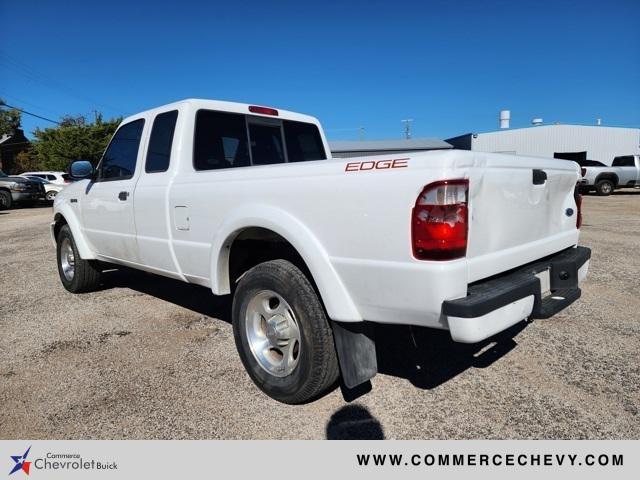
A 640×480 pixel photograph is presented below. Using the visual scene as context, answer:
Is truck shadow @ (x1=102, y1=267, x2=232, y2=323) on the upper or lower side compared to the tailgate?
lower

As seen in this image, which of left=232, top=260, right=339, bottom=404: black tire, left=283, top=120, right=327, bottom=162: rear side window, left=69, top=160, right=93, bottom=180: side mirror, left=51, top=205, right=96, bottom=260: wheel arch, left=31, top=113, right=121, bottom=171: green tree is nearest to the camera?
left=232, top=260, right=339, bottom=404: black tire

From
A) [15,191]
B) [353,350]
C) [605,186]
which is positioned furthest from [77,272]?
[605,186]

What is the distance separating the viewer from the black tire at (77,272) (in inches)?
202

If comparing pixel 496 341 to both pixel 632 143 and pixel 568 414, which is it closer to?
pixel 568 414

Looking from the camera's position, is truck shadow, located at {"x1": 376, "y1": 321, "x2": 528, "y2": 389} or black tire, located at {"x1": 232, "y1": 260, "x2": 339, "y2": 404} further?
truck shadow, located at {"x1": 376, "y1": 321, "x2": 528, "y2": 389}

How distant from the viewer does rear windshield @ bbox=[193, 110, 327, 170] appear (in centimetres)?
366

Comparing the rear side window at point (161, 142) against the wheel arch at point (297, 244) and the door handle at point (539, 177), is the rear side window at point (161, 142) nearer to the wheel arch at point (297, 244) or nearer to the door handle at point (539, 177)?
the wheel arch at point (297, 244)

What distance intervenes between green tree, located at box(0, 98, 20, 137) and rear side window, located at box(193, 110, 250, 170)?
44.3m

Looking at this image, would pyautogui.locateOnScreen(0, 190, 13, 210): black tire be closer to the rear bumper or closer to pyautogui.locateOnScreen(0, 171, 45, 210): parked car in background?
pyautogui.locateOnScreen(0, 171, 45, 210): parked car in background

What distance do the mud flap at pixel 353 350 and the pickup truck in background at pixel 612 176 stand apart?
22.1m

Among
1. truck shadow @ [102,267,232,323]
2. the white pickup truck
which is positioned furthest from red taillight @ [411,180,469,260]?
truck shadow @ [102,267,232,323]

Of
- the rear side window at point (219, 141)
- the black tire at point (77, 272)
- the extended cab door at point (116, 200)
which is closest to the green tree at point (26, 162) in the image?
the black tire at point (77, 272)
